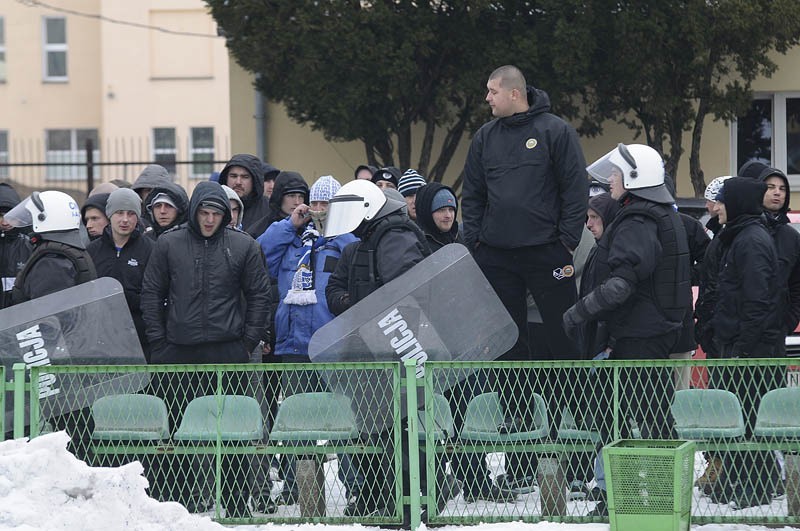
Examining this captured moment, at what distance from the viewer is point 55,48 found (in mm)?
39344

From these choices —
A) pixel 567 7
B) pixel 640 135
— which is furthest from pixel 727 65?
pixel 567 7

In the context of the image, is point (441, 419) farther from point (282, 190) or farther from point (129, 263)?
point (282, 190)

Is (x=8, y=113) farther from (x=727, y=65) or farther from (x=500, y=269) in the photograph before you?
(x=500, y=269)

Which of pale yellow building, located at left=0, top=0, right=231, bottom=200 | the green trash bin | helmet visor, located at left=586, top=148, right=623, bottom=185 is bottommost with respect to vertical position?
the green trash bin

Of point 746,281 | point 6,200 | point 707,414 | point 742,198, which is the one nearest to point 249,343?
point 707,414

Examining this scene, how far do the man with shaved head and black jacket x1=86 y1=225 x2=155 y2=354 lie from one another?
2.20 metres

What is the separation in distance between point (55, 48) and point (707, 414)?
35553 millimetres

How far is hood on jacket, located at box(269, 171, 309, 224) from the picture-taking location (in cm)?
944

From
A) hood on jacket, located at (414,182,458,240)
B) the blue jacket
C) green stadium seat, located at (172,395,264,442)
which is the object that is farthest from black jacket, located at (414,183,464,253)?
green stadium seat, located at (172,395,264,442)

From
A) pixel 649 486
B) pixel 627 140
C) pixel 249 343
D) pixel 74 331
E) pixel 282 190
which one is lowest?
pixel 649 486

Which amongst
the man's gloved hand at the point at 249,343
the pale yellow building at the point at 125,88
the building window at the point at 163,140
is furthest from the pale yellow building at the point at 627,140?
the building window at the point at 163,140

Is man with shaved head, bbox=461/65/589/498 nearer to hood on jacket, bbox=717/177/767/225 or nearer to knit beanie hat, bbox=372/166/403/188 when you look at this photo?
hood on jacket, bbox=717/177/767/225

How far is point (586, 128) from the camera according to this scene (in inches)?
708

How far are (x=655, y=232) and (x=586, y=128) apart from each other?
11080 mm
